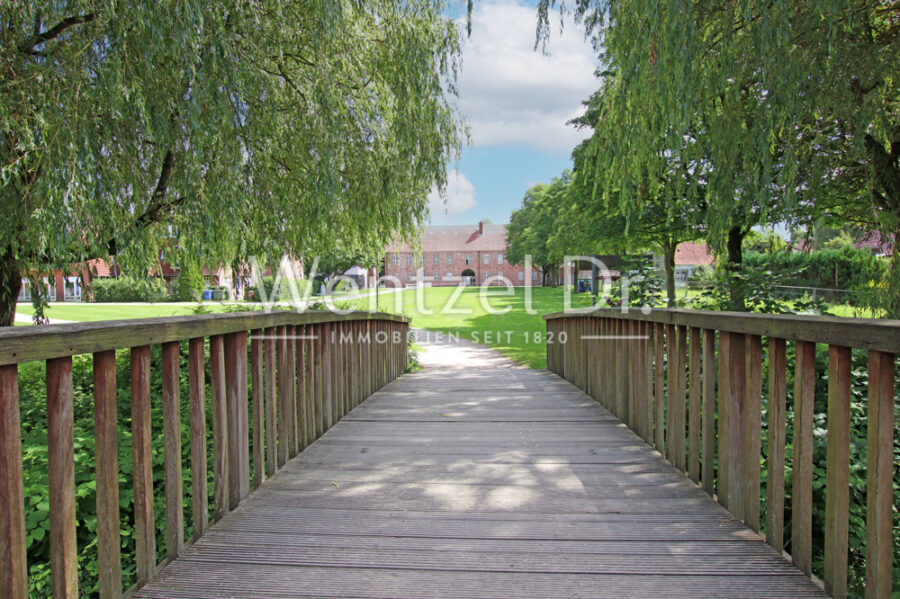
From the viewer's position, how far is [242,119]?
16.0 feet

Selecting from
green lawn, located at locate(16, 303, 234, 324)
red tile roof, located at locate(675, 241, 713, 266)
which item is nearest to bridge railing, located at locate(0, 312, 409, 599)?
green lawn, located at locate(16, 303, 234, 324)

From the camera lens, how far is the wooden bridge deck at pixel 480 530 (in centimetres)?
186

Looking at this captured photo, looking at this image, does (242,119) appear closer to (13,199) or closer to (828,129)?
(13,199)

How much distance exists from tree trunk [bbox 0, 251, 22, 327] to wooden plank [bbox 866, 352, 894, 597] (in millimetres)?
5805

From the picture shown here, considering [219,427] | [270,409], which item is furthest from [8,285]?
[219,427]

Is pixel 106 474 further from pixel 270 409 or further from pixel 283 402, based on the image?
pixel 283 402

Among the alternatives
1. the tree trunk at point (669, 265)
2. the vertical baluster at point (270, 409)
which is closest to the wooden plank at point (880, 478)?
the vertical baluster at point (270, 409)

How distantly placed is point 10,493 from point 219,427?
100 centimetres

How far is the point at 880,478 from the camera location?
1.56 m

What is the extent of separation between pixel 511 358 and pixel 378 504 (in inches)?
342

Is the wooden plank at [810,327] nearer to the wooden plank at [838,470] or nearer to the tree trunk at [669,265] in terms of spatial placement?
the wooden plank at [838,470]

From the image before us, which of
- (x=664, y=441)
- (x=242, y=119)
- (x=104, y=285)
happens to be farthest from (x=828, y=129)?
(x=104, y=285)

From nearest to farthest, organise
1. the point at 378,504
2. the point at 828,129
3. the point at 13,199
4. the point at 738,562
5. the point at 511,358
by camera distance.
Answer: the point at 738,562 < the point at 378,504 < the point at 13,199 < the point at 828,129 < the point at 511,358

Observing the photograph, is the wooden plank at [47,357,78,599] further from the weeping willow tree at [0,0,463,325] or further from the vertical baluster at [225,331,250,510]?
the weeping willow tree at [0,0,463,325]
